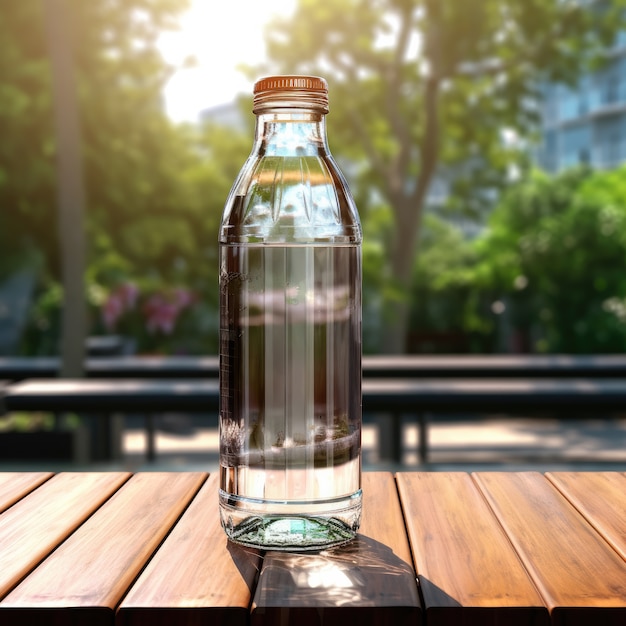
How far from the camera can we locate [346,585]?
1.07m

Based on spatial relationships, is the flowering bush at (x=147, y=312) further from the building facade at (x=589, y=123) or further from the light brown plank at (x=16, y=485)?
the building facade at (x=589, y=123)

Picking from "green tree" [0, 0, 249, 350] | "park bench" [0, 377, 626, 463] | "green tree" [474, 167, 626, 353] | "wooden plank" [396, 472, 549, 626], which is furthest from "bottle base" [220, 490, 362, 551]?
"green tree" [474, 167, 626, 353]

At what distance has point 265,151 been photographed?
124cm

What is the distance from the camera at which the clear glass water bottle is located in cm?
120

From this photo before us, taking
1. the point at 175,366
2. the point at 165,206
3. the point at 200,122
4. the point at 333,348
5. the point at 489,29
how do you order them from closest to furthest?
1. the point at 333,348
2. the point at 175,366
3. the point at 489,29
4. the point at 165,206
5. the point at 200,122

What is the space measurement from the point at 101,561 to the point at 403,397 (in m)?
3.48

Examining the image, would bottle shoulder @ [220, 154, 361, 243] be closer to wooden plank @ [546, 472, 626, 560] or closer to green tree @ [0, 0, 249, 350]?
wooden plank @ [546, 472, 626, 560]

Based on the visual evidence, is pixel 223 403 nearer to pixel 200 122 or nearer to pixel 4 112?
pixel 4 112

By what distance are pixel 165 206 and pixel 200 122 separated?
63.3 inches

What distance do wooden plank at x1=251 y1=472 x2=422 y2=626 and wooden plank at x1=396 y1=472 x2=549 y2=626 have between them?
25mm

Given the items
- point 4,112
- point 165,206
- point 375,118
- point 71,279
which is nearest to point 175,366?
point 71,279

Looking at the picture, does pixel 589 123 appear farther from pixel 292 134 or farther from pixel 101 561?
pixel 101 561

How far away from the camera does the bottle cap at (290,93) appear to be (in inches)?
46.5

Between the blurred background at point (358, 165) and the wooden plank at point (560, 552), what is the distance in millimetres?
6955
